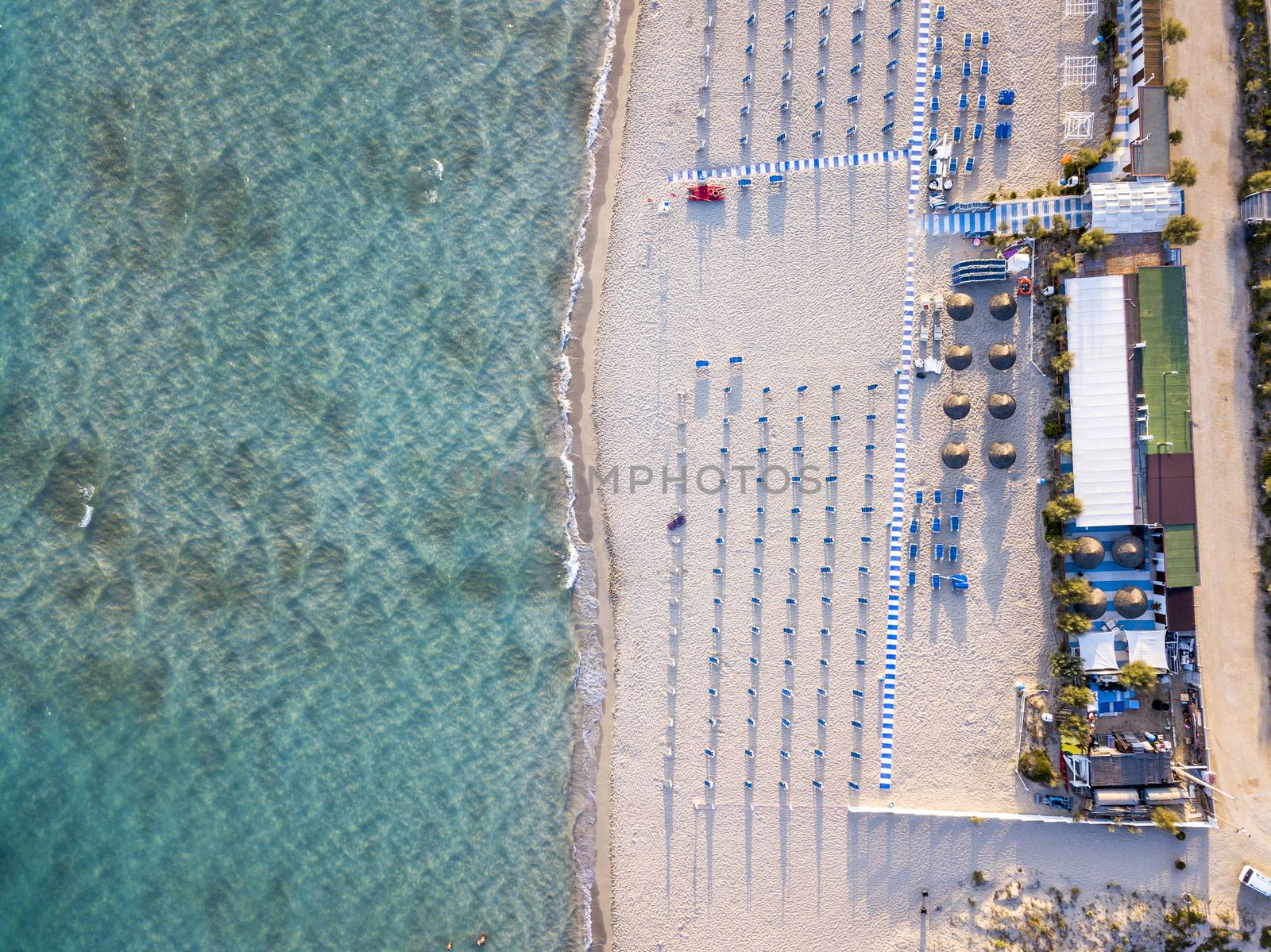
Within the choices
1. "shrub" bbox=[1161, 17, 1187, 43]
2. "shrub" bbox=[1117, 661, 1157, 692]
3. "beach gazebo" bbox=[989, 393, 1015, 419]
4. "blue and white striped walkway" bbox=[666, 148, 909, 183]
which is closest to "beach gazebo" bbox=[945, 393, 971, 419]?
"beach gazebo" bbox=[989, 393, 1015, 419]

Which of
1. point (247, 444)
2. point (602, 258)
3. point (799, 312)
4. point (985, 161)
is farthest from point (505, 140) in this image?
point (985, 161)

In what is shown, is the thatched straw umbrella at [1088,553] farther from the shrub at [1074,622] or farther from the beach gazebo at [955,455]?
the beach gazebo at [955,455]

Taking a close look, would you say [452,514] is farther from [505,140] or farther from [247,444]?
[505,140]

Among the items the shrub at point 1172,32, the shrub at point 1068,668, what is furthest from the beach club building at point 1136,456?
the shrub at point 1172,32

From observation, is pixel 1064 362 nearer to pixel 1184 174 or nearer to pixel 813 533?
pixel 1184 174

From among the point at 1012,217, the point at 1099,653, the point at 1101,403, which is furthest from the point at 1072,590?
the point at 1012,217

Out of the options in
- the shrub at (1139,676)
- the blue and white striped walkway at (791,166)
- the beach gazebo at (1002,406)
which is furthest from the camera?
the blue and white striped walkway at (791,166)
